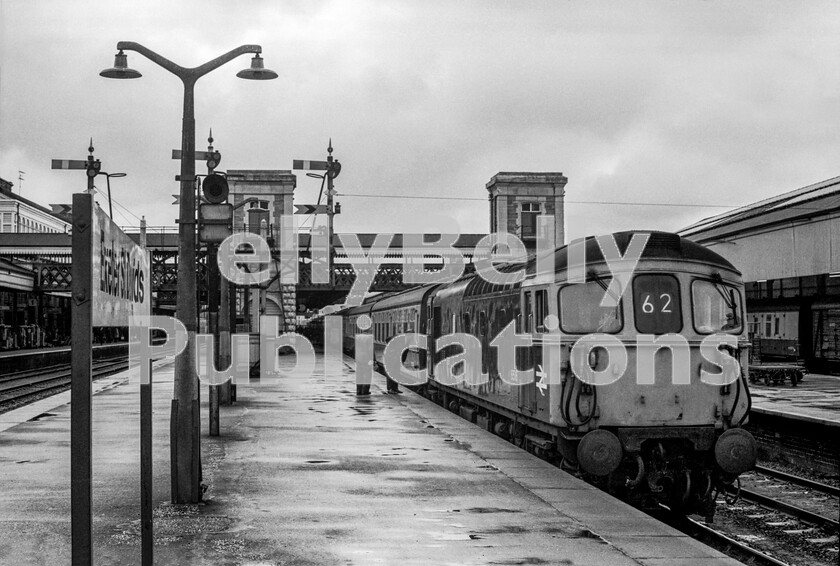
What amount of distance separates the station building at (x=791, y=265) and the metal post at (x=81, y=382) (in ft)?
70.9

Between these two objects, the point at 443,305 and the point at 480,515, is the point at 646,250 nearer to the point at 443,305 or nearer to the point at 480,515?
the point at 480,515

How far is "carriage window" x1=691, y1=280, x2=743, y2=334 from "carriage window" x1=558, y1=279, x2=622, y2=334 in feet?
3.22

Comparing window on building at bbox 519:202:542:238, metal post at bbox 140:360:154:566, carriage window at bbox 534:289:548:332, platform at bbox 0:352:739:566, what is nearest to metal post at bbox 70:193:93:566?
metal post at bbox 140:360:154:566

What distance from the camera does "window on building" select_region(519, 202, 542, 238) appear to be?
219 feet

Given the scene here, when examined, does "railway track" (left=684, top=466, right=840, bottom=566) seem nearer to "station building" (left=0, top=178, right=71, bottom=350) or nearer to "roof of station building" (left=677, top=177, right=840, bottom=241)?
"roof of station building" (left=677, top=177, right=840, bottom=241)

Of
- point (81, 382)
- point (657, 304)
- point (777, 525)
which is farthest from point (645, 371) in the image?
point (81, 382)

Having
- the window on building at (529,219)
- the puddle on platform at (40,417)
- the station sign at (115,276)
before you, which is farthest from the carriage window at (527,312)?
the window on building at (529,219)

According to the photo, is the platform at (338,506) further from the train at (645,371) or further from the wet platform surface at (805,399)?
the wet platform surface at (805,399)

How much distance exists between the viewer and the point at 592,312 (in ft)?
39.1

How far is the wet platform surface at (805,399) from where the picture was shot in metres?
18.7

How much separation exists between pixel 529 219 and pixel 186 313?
2245 inches

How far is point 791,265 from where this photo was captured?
→ 26.0 metres

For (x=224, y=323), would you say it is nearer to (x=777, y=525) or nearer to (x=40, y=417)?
(x=40, y=417)

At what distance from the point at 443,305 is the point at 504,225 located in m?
47.0
